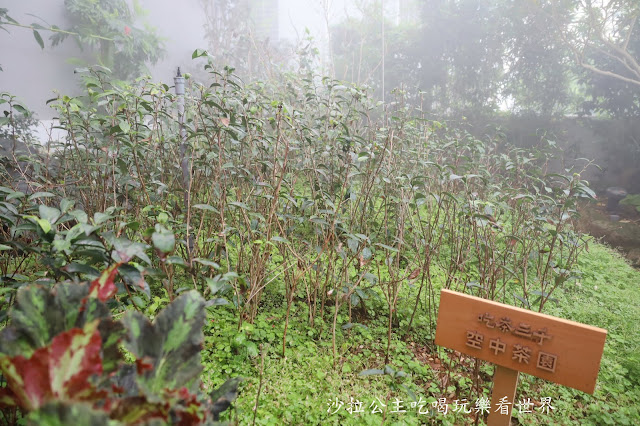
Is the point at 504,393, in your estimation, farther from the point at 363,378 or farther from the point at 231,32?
the point at 231,32

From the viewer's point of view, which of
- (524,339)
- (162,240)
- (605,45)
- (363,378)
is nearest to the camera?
(162,240)

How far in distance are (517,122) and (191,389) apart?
32.2 ft

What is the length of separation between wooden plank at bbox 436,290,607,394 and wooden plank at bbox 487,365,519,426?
9 centimetres

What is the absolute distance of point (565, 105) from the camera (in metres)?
8.37

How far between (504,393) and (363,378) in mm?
700

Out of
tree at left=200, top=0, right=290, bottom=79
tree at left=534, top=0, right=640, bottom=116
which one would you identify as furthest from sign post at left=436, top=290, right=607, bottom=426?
tree at left=200, top=0, right=290, bottom=79

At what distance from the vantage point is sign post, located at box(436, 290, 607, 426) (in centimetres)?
120

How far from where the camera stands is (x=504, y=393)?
1395 millimetres

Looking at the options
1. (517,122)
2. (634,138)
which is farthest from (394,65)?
(634,138)

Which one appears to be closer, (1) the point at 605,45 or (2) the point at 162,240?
(2) the point at 162,240

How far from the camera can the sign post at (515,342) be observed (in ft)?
3.92

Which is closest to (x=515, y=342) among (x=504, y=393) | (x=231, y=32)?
(x=504, y=393)

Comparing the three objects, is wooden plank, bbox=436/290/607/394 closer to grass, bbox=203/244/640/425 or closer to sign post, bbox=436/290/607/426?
sign post, bbox=436/290/607/426

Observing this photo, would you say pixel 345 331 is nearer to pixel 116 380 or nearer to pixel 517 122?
pixel 116 380
